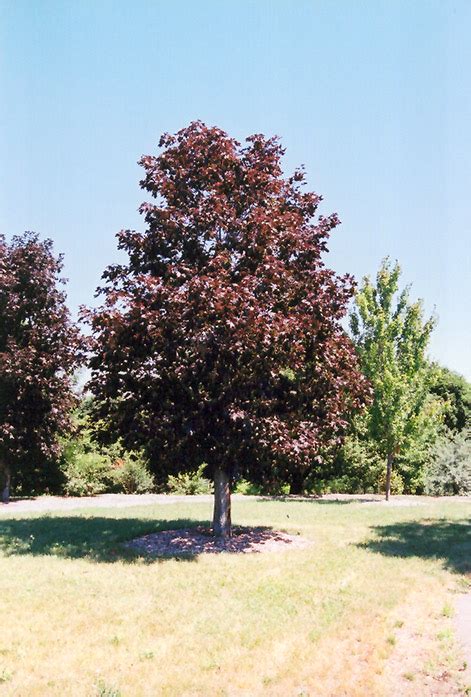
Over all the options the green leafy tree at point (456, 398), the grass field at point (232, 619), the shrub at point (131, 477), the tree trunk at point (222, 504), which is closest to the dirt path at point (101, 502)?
the shrub at point (131, 477)

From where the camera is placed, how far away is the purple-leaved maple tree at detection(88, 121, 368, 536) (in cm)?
1127

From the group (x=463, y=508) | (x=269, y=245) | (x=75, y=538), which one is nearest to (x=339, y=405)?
(x=269, y=245)

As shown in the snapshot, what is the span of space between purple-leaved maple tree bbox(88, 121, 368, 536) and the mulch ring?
0.60m

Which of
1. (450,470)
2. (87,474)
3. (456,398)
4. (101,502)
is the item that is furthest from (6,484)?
(456,398)

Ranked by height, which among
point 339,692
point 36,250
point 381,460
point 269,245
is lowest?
point 339,692

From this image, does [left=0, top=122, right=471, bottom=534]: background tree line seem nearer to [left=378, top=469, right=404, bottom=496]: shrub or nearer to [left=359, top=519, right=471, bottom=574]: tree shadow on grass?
[left=359, top=519, right=471, bottom=574]: tree shadow on grass

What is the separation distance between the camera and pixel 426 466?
1150 inches

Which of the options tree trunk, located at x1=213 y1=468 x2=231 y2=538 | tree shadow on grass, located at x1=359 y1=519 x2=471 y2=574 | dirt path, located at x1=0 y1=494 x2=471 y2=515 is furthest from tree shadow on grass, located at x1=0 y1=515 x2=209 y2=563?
tree shadow on grass, located at x1=359 y1=519 x2=471 y2=574

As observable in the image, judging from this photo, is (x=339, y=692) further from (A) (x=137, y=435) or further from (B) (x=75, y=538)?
(B) (x=75, y=538)

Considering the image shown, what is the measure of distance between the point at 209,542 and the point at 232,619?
5569 mm

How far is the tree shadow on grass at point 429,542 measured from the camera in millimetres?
11531

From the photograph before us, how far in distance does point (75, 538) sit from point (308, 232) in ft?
30.1

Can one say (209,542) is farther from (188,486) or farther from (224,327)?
(188,486)

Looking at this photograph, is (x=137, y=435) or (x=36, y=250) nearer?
(x=137, y=435)
